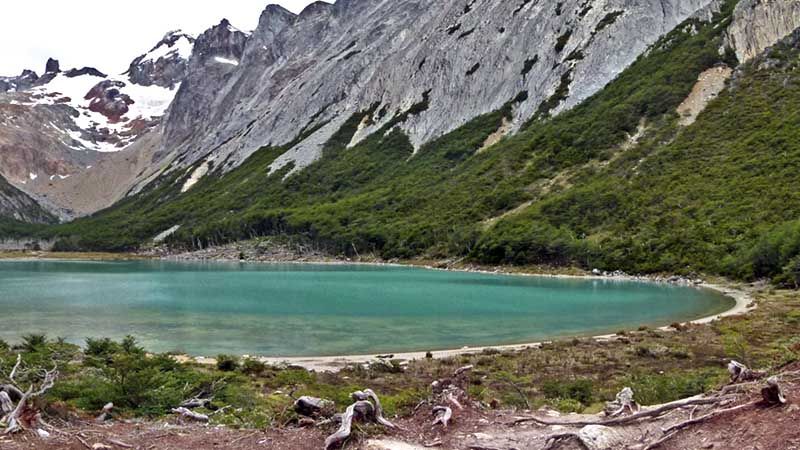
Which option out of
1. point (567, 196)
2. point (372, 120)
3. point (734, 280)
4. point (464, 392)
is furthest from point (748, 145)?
point (372, 120)

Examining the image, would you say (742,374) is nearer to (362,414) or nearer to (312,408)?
(362,414)

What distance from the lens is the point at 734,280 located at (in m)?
62.7

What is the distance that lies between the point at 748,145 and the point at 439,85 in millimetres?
92135

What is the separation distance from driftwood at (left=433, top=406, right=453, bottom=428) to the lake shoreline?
625 inches

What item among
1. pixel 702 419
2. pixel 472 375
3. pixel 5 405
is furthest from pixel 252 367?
pixel 702 419

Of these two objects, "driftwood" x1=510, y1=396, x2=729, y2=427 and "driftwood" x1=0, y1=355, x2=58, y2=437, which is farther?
"driftwood" x1=0, y1=355, x2=58, y2=437

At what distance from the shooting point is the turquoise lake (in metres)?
36.3

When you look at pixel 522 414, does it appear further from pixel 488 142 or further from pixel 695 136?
pixel 488 142

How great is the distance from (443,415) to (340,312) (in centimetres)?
3747

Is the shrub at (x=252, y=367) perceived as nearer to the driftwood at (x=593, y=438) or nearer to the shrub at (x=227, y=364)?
the shrub at (x=227, y=364)

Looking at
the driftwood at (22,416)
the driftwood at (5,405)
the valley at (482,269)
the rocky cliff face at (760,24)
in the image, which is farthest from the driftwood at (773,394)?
the rocky cliff face at (760,24)

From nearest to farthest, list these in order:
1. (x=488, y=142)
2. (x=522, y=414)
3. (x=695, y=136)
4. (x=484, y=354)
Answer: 1. (x=522, y=414)
2. (x=484, y=354)
3. (x=695, y=136)
4. (x=488, y=142)

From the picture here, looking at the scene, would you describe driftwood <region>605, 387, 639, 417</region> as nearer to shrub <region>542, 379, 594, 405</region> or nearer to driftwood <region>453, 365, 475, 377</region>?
driftwood <region>453, 365, 475, 377</region>

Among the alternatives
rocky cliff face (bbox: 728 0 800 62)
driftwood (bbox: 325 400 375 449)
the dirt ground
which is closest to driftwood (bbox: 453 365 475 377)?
the dirt ground
